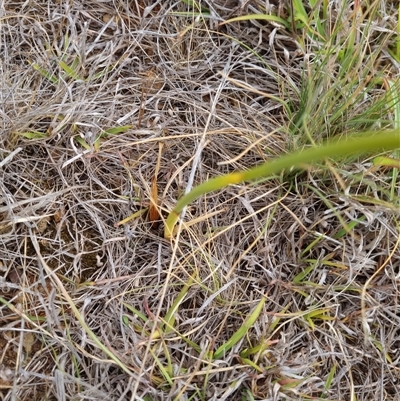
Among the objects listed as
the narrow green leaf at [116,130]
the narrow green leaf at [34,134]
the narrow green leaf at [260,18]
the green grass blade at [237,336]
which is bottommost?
the green grass blade at [237,336]

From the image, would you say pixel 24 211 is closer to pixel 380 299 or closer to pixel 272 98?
pixel 272 98

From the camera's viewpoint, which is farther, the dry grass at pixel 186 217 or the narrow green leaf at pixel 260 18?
the narrow green leaf at pixel 260 18

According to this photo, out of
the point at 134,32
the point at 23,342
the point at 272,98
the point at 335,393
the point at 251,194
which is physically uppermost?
the point at 134,32

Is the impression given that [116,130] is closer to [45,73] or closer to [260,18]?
[45,73]

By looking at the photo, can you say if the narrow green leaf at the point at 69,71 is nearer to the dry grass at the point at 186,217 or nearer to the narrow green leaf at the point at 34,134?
the dry grass at the point at 186,217

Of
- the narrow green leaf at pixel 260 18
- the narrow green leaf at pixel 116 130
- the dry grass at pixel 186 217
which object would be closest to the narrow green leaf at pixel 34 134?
the dry grass at pixel 186 217

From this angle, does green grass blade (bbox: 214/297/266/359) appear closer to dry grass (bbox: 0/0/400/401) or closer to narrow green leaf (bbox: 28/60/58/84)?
dry grass (bbox: 0/0/400/401)

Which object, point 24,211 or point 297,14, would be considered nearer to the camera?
point 24,211

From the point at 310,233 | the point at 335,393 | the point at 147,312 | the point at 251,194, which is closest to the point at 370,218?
the point at 310,233
